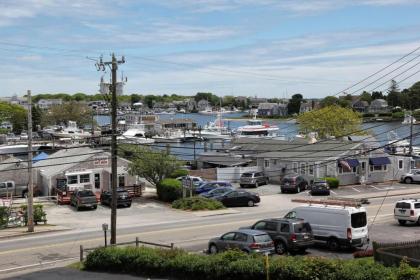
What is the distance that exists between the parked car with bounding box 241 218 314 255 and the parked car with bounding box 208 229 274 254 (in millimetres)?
1839

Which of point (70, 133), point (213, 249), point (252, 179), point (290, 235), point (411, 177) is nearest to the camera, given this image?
point (213, 249)

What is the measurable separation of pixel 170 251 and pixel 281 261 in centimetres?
571

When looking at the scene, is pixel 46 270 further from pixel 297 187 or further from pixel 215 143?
pixel 215 143

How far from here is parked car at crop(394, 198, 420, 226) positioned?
35938 mm

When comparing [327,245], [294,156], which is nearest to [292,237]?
[327,245]

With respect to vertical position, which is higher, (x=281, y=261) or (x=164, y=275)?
(x=281, y=261)

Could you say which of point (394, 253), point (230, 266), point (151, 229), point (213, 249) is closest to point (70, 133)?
point (151, 229)

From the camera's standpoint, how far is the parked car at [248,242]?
81.5 ft

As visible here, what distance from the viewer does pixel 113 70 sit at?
102ft

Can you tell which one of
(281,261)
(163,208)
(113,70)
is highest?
(113,70)

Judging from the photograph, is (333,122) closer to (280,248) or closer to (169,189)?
(169,189)

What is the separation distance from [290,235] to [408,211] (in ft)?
39.3

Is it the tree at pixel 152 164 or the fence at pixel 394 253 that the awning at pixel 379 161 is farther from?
the fence at pixel 394 253

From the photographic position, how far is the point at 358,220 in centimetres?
2894
